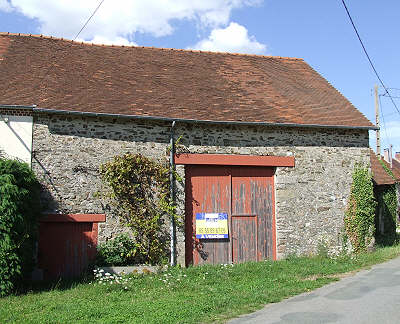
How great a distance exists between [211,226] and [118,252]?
2.54 metres

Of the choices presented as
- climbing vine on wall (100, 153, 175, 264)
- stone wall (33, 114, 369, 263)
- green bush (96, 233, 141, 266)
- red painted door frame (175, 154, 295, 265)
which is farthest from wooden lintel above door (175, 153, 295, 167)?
green bush (96, 233, 141, 266)

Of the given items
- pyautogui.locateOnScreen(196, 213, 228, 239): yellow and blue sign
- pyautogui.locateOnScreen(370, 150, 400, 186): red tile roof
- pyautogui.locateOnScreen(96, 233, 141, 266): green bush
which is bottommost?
pyautogui.locateOnScreen(96, 233, 141, 266): green bush

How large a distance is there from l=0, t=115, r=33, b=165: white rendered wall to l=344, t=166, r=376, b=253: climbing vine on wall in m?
8.74

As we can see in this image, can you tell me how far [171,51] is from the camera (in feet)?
49.3

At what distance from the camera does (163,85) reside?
1248cm

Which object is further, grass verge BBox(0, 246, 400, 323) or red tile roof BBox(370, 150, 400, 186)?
red tile roof BBox(370, 150, 400, 186)

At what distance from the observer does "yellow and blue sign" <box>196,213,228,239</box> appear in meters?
11.1

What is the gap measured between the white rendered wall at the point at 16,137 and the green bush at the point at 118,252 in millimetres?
2761

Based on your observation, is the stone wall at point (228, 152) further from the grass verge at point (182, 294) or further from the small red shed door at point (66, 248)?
the grass verge at point (182, 294)

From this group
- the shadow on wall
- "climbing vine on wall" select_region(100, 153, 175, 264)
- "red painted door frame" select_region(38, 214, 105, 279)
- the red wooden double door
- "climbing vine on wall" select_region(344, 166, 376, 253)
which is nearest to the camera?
"red painted door frame" select_region(38, 214, 105, 279)

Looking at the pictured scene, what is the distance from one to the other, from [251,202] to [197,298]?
4.55 meters

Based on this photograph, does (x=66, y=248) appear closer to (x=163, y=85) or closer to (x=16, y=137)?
(x=16, y=137)

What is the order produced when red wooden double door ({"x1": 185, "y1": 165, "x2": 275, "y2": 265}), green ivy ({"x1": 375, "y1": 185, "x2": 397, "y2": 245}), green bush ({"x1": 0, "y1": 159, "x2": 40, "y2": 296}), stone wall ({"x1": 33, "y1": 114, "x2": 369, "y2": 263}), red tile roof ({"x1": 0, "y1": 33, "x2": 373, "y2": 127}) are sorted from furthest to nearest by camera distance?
green ivy ({"x1": 375, "y1": 185, "x2": 397, "y2": 245})
red wooden double door ({"x1": 185, "y1": 165, "x2": 275, "y2": 265})
red tile roof ({"x1": 0, "y1": 33, "x2": 373, "y2": 127})
stone wall ({"x1": 33, "y1": 114, "x2": 369, "y2": 263})
green bush ({"x1": 0, "y1": 159, "x2": 40, "y2": 296})

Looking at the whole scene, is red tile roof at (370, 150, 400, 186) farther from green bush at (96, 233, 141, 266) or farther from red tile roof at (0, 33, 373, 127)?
green bush at (96, 233, 141, 266)
